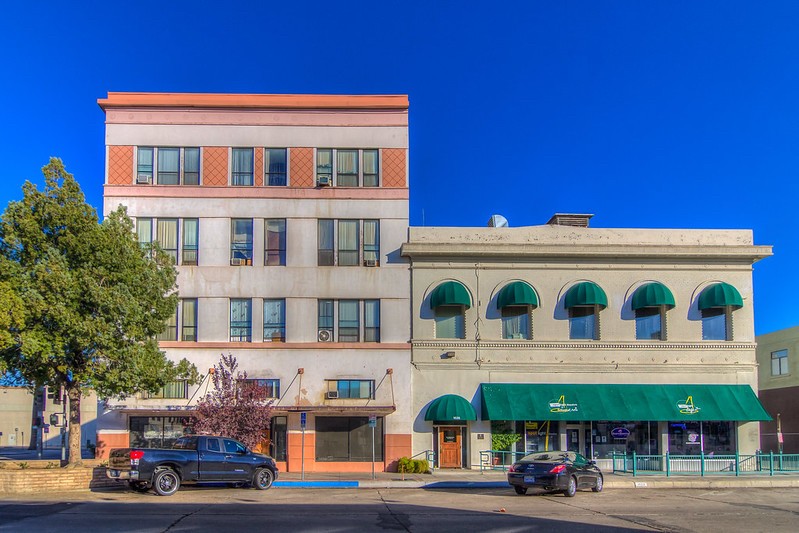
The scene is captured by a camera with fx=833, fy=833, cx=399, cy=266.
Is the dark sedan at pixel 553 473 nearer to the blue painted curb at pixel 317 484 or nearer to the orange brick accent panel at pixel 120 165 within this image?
the blue painted curb at pixel 317 484

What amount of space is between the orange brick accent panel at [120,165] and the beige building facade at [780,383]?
3608 cm

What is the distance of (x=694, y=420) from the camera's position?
122ft

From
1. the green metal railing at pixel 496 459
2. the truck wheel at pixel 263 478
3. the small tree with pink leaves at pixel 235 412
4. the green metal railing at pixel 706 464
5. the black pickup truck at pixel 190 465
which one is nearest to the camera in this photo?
the black pickup truck at pixel 190 465

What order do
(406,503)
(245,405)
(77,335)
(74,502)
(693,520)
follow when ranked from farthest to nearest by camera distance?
(245,405)
(77,335)
(406,503)
(74,502)
(693,520)

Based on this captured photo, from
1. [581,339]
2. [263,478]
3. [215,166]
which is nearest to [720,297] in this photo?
[581,339]

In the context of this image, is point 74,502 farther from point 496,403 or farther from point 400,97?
point 400,97

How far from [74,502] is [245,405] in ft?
35.7

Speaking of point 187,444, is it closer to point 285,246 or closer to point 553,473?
point 553,473

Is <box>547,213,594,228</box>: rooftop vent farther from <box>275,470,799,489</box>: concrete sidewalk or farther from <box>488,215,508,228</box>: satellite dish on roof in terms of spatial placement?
<box>275,470,799,489</box>: concrete sidewalk

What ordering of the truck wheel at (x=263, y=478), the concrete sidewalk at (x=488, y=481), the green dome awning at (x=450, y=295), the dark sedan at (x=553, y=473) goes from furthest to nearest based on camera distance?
the green dome awning at (x=450, y=295) → the concrete sidewalk at (x=488, y=481) → the truck wheel at (x=263, y=478) → the dark sedan at (x=553, y=473)

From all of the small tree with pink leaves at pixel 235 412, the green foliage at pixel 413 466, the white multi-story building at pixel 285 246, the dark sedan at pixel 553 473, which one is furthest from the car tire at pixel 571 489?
the small tree with pink leaves at pixel 235 412

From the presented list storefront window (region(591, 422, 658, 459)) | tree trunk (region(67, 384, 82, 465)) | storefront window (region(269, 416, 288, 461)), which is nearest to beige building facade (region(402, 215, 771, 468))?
storefront window (region(591, 422, 658, 459))

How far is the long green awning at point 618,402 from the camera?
3678cm

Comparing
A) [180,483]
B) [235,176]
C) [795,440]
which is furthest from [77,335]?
[795,440]
